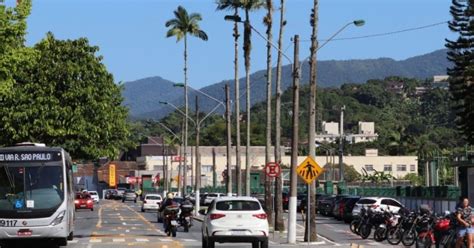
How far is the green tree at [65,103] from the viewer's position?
200 feet

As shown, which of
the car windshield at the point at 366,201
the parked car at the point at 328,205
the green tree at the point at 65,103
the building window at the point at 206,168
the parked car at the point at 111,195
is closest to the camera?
the car windshield at the point at 366,201

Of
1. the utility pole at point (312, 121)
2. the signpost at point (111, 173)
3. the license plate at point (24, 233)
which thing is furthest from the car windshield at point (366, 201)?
the signpost at point (111, 173)

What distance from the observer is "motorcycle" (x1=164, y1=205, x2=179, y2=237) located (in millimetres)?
40969

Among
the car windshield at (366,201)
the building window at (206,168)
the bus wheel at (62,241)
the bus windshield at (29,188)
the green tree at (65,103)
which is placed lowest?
the bus wheel at (62,241)

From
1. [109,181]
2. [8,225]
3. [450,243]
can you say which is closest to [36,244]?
[8,225]

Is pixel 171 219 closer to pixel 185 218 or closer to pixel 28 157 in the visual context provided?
pixel 185 218

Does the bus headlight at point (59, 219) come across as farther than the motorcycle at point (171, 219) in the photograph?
No

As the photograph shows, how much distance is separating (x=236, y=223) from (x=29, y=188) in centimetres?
595

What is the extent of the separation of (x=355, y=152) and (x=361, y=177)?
4137 cm

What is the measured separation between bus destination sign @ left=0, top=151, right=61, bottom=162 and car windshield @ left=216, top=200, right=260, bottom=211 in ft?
16.1

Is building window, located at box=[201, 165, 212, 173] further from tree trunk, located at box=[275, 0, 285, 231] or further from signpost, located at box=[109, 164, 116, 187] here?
tree trunk, located at box=[275, 0, 285, 231]

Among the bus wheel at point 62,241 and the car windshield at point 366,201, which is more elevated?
the car windshield at point 366,201

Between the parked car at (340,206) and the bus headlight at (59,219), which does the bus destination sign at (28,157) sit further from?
the parked car at (340,206)

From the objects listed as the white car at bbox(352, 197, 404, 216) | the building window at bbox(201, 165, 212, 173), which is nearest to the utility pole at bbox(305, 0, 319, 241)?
the white car at bbox(352, 197, 404, 216)
